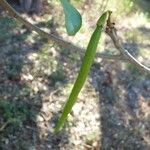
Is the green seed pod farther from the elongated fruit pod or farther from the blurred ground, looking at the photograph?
the blurred ground

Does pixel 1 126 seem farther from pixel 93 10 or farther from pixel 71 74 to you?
pixel 93 10

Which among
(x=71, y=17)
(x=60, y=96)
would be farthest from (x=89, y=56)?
(x=60, y=96)

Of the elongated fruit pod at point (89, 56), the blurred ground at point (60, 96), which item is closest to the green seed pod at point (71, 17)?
the elongated fruit pod at point (89, 56)

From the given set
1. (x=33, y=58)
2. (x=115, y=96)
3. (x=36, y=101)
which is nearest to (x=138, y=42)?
(x=115, y=96)

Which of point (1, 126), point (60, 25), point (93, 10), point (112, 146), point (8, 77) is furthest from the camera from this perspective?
point (93, 10)

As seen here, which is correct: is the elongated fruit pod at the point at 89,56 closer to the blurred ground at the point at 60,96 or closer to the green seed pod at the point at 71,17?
the green seed pod at the point at 71,17

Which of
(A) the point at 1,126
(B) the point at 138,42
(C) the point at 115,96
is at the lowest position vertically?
(A) the point at 1,126

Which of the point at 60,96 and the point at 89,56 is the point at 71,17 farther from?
the point at 60,96
